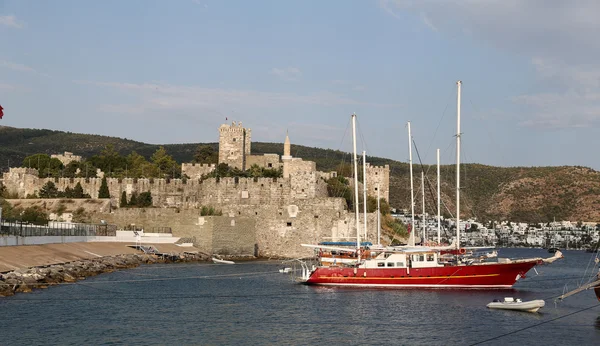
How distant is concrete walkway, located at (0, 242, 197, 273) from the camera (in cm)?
3154

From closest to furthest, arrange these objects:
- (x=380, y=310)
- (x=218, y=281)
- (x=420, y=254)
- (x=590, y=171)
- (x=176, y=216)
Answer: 1. (x=380, y=310)
2. (x=420, y=254)
3. (x=218, y=281)
4. (x=176, y=216)
5. (x=590, y=171)

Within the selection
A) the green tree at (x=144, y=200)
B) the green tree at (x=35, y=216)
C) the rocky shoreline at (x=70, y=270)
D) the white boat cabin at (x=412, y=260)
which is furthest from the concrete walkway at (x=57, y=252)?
the white boat cabin at (x=412, y=260)

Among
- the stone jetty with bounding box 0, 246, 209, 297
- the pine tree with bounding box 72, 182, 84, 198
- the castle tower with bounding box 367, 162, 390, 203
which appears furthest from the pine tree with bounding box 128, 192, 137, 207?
the castle tower with bounding box 367, 162, 390, 203

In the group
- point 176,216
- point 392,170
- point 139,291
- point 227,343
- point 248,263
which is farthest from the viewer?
point 392,170

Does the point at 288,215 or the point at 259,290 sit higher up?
the point at 288,215

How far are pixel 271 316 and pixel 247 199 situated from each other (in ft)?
88.4

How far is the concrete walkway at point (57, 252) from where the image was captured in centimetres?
3154

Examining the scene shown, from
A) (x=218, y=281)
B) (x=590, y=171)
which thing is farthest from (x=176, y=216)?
(x=590, y=171)

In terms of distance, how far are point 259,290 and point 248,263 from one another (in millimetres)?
14206

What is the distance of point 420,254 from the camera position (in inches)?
1332

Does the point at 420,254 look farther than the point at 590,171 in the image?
No

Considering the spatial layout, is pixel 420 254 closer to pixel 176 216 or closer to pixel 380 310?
pixel 380 310

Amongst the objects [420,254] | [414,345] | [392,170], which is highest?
[392,170]

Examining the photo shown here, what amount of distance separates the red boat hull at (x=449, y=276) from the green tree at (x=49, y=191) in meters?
30.6
